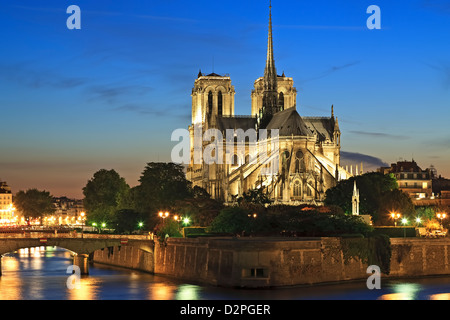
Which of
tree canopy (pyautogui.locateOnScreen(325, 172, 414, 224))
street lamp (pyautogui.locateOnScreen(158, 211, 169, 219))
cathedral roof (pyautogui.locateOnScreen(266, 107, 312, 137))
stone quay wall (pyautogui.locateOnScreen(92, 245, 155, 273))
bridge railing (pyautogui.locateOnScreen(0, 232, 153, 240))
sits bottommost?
stone quay wall (pyautogui.locateOnScreen(92, 245, 155, 273))

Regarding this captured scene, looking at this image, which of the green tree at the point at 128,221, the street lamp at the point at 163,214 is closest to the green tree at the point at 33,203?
the green tree at the point at 128,221

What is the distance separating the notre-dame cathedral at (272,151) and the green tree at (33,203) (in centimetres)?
4778

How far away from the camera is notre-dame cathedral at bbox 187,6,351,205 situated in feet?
371

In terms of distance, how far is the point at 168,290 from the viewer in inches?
2564

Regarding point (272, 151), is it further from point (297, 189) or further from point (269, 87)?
point (269, 87)

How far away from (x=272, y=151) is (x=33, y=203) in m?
84.3

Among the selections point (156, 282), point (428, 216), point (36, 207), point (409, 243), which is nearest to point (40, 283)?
point (156, 282)

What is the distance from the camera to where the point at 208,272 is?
→ 67.1 meters

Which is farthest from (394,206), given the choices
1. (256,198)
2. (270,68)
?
(270,68)

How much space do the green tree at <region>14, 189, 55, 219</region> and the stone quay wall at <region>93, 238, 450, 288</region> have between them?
113782 mm

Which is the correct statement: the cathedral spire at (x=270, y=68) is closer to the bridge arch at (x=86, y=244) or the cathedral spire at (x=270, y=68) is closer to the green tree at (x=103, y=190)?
the green tree at (x=103, y=190)

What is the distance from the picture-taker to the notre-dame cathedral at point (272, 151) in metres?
113

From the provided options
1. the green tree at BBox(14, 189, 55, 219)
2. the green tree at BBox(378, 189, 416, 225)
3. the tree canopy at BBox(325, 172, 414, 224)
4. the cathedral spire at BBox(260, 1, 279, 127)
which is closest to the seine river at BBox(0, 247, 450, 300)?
the green tree at BBox(378, 189, 416, 225)

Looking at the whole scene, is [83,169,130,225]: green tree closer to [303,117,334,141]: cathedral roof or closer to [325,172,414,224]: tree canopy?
[303,117,334,141]: cathedral roof
